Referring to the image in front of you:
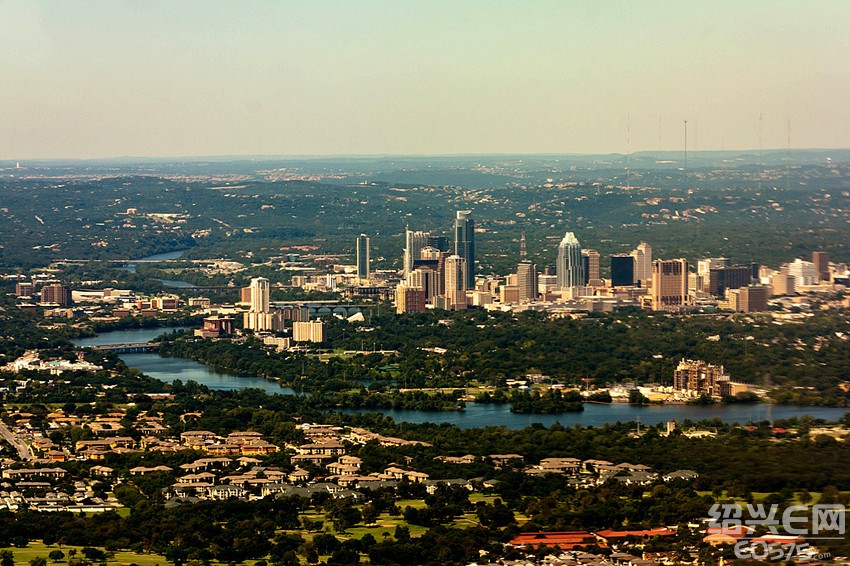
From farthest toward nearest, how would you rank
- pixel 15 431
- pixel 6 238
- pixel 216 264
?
pixel 6 238
pixel 216 264
pixel 15 431

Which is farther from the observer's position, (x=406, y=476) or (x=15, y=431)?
(x=15, y=431)

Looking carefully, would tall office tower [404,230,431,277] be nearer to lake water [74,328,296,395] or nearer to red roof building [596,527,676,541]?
lake water [74,328,296,395]

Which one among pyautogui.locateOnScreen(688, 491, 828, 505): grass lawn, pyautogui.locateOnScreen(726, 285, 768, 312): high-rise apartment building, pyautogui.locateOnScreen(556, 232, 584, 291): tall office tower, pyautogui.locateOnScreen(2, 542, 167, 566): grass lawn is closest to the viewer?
pyautogui.locateOnScreen(688, 491, 828, 505): grass lawn

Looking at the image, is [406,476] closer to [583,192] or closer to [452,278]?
[452,278]

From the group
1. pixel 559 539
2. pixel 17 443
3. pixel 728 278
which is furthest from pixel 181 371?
pixel 559 539

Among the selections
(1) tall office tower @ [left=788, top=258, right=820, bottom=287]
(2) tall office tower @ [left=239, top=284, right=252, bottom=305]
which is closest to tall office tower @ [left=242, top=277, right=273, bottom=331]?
(2) tall office tower @ [left=239, top=284, right=252, bottom=305]

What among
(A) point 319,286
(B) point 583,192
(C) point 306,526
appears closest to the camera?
(C) point 306,526

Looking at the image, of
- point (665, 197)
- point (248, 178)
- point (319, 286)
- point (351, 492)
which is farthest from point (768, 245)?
point (248, 178)
